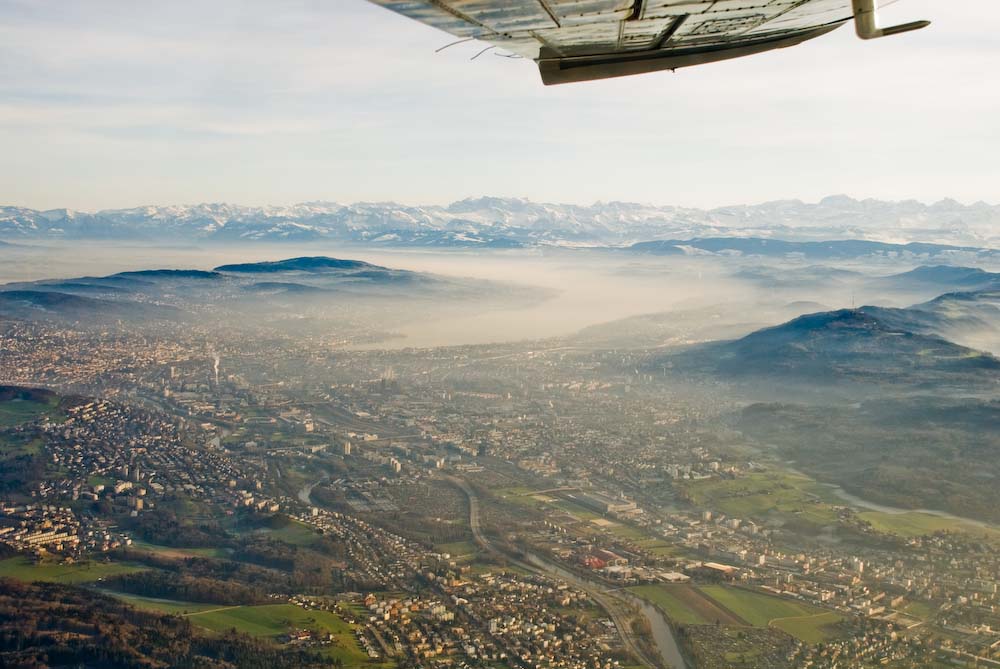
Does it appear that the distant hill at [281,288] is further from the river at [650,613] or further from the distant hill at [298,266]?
the river at [650,613]

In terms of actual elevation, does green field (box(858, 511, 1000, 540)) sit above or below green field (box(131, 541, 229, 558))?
below

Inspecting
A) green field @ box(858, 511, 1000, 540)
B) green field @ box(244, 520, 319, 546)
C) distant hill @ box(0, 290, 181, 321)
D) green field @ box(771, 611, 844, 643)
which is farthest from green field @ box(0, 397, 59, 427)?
green field @ box(858, 511, 1000, 540)

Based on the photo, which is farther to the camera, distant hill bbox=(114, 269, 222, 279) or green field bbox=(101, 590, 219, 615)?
distant hill bbox=(114, 269, 222, 279)

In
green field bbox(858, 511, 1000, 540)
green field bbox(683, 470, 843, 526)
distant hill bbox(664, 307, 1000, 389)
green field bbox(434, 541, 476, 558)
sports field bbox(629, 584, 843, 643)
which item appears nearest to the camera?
sports field bbox(629, 584, 843, 643)

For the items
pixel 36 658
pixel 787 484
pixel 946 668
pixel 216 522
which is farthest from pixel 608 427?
pixel 36 658

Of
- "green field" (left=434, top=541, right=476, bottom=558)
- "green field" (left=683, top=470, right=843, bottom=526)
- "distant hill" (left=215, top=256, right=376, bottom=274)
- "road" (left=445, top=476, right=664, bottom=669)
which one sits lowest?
"green field" (left=683, top=470, right=843, bottom=526)

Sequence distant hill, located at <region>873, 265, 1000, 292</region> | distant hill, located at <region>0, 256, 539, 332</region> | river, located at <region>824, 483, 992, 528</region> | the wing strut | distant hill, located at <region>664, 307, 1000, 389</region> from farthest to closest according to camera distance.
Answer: distant hill, located at <region>873, 265, 1000, 292</region> → distant hill, located at <region>0, 256, 539, 332</region> → distant hill, located at <region>664, 307, 1000, 389</region> → river, located at <region>824, 483, 992, 528</region> → the wing strut

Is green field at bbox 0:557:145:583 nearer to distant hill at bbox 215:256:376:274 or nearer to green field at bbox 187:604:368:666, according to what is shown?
green field at bbox 187:604:368:666

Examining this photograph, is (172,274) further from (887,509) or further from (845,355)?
(887,509)
